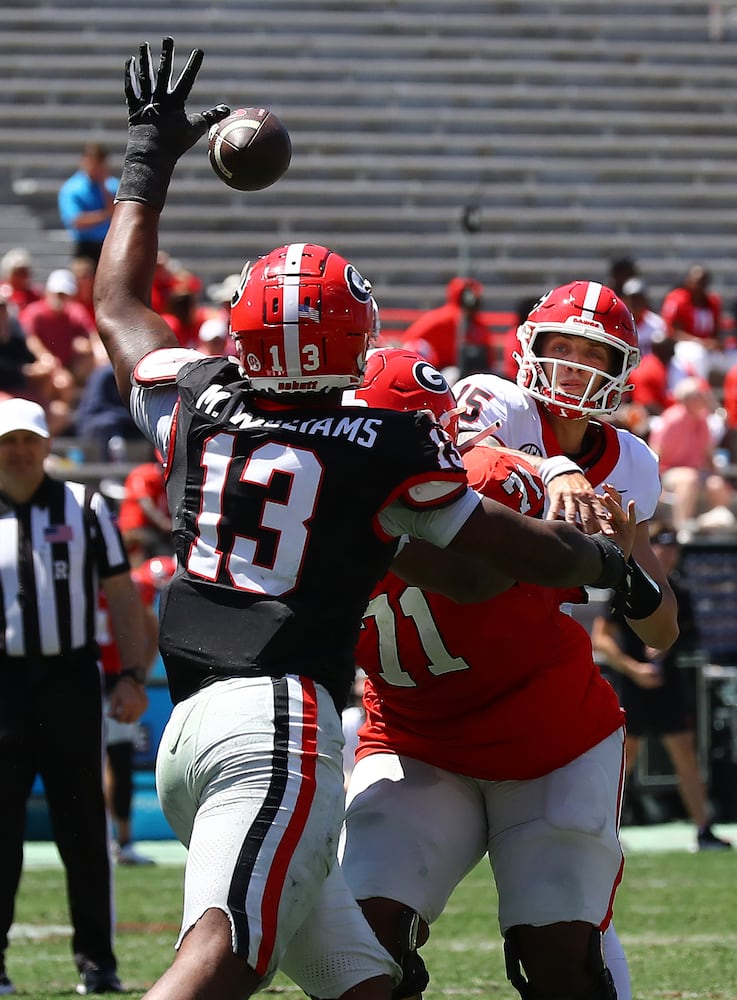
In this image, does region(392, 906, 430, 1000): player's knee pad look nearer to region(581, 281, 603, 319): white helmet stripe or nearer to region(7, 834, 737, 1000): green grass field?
region(581, 281, 603, 319): white helmet stripe

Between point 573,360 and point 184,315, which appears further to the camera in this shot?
point 184,315

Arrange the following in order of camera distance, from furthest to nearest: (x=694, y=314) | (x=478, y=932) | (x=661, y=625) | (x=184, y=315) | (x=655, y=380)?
1. (x=694, y=314)
2. (x=655, y=380)
3. (x=184, y=315)
4. (x=478, y=932)
5. (x=661, y=625)

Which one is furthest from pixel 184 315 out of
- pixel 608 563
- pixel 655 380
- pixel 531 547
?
pixel 531 547

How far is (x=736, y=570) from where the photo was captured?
1136cm

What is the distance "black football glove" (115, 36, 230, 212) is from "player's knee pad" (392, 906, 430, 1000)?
1551mm

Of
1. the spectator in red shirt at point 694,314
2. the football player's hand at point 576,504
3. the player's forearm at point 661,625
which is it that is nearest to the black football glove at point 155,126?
the football player's hand at point 576,504

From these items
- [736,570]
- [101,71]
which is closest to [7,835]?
[736,570]

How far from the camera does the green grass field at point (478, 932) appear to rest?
5914 millimetres

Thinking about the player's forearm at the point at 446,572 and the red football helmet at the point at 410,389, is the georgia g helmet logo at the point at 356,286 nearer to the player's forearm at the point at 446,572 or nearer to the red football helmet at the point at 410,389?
the red football helmet at the point at 410,389

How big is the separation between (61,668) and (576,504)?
3.41 metres

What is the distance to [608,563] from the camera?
3260 mm

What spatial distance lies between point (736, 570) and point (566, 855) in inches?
315

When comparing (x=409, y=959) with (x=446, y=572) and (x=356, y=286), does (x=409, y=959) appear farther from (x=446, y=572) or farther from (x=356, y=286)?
(x=356, y=286)

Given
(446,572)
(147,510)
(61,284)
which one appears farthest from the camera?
(61,284)
